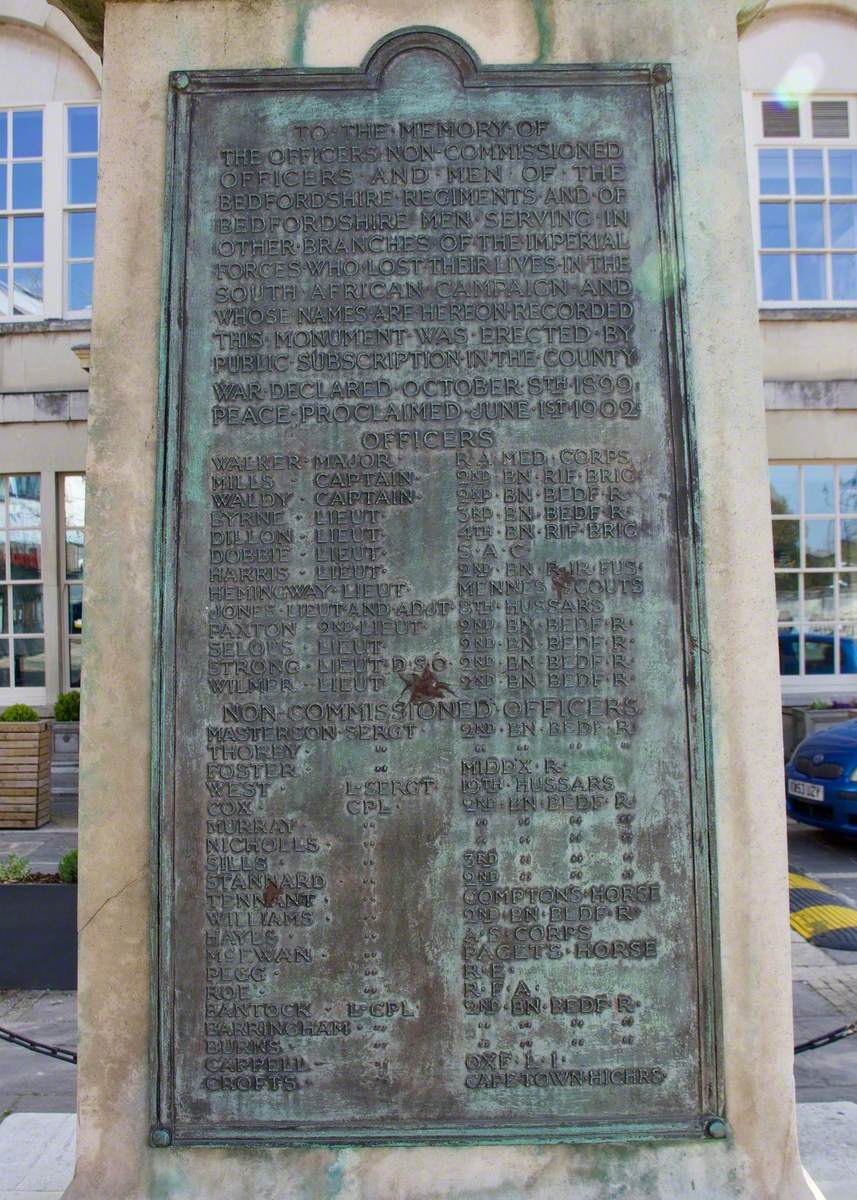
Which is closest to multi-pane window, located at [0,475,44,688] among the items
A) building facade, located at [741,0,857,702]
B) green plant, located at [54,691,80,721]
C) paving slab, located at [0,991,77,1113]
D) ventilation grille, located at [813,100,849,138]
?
green plant, located at [54,691,80,721]

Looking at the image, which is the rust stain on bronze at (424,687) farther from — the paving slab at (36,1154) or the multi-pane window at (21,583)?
the multi-pane window at (21,583)

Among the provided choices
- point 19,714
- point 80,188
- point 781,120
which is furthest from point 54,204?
point 781,120

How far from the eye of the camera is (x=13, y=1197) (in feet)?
10.7

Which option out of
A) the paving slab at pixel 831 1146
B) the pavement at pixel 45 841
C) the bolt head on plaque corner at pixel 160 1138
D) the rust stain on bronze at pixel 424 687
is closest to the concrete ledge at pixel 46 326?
the pavement at pixel 45 841

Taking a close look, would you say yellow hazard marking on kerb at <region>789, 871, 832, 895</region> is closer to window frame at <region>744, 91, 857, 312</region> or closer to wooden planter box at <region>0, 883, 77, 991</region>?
wooden planter box at <region>0, 883, 77, 991</region>

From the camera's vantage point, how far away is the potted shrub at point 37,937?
19.9ft

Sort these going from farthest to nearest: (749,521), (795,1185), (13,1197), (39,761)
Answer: (39,761), (13,1197), (749,521), (795,1185)

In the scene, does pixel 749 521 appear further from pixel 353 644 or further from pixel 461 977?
pixel 461 977

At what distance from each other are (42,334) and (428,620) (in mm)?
11965

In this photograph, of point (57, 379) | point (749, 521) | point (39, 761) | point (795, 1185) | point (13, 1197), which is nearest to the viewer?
point (795, 1185)

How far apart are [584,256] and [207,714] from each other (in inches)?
68.9

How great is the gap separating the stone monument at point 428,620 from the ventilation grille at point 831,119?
12.1 m

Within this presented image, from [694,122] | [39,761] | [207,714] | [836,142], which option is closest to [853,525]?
[836,142]

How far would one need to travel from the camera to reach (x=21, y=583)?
13578 mm
